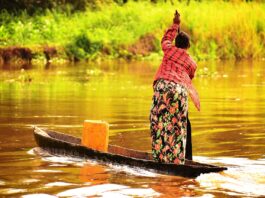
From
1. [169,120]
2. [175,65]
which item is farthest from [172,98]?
[175,65]

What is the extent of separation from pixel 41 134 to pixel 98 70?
51.9 ft

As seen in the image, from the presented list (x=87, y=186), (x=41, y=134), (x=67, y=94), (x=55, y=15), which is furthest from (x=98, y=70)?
(x=87, y=186)

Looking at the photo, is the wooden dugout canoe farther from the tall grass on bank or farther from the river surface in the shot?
the tall grass on bank

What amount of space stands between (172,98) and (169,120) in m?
0.27

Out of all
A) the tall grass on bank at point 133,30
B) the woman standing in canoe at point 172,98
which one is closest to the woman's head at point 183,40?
the woman standing in canoe at point 172,98

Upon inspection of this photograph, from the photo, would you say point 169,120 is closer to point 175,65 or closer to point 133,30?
point 175,65

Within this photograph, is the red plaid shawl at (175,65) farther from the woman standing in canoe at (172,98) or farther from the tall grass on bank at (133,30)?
the tall grass on bank at (133,30)

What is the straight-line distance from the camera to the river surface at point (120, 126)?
972 cm

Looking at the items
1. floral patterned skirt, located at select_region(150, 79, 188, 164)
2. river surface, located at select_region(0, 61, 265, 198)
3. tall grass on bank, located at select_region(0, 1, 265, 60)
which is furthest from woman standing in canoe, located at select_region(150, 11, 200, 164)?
tall grass on bank, located at select_region(0, 1, 265, 60)

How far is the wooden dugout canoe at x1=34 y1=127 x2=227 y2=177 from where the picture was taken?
9.95m

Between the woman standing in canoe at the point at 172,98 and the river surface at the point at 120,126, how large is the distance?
43 cm

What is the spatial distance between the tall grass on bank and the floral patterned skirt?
876 inches

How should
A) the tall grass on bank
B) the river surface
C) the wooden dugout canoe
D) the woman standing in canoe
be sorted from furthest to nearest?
the tall grass on bank → the woman standing in canoe → the wooden dugout canoe → the river surface

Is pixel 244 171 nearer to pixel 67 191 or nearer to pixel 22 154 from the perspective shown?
pixel 67 191
